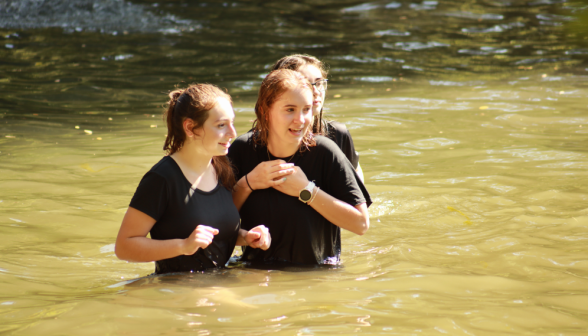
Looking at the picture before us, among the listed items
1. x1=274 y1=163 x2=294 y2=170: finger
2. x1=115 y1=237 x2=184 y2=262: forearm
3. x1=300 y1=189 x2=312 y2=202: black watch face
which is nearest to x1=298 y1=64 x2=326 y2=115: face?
x1=274 y1=163 x2=294 y2=170: finger

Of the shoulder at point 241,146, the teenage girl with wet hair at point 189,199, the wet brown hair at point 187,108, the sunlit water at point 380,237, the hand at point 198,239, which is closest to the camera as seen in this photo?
the sunlit water at point 380,237

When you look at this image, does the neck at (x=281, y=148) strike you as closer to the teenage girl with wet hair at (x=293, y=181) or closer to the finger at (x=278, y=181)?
the teenage girl with wet hair at (x=293, y=181)

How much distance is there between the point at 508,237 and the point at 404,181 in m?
1.88

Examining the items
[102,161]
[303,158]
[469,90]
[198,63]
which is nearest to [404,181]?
[303,158]

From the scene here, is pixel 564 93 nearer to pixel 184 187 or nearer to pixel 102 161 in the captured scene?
pixel 102 161

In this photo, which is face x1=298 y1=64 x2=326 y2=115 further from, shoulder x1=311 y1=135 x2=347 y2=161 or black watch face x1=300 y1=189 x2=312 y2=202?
black watch face x1=300 y1=189 x2=312 y2=202

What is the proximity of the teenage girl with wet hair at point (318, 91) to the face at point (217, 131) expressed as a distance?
693mm

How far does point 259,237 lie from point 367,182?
3.16 meters

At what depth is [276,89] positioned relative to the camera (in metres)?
3.36

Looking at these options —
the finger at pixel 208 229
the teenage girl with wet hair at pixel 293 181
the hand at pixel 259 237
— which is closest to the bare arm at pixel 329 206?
the teenage girl with wet hair at pixel 293 181

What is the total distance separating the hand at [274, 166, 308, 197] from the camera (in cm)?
337

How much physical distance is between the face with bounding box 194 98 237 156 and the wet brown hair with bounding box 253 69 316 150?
0.77ft

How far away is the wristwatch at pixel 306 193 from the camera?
11.0ft

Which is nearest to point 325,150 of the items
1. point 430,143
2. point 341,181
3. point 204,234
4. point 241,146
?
point 341,181
